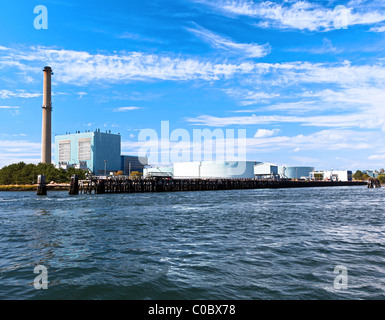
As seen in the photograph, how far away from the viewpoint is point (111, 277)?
1109cm

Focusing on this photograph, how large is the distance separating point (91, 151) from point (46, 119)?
47326 mm

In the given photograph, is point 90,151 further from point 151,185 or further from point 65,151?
point 151,185

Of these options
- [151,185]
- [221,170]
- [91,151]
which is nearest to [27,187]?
[151,185]

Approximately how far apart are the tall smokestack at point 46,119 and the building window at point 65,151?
56.7m

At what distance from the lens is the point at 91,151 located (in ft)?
573

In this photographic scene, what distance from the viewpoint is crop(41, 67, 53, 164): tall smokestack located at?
5074 inches

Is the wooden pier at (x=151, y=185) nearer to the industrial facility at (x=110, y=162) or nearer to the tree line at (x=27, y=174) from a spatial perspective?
the tree line at (x=27, y=174)

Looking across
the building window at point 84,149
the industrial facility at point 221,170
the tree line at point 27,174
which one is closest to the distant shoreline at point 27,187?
the tree line at point 27,174

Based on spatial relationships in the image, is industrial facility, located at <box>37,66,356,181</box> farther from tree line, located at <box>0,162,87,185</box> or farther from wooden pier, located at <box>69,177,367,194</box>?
tree line, located at <box>0,162,87,185</box>

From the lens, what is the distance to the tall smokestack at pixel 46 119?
128875 millimetres

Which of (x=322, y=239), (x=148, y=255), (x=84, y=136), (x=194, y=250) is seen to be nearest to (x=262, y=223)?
(x=322, y=239)

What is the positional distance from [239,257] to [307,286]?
406 centimetres

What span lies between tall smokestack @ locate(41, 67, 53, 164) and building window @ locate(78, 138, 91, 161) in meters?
43.6
